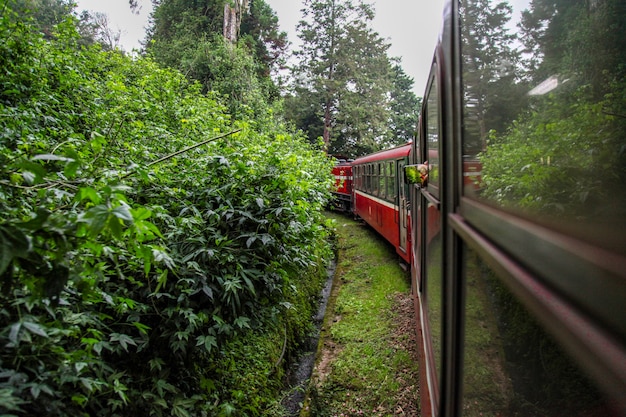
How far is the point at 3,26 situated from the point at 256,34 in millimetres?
17599

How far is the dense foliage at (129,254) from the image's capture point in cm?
134

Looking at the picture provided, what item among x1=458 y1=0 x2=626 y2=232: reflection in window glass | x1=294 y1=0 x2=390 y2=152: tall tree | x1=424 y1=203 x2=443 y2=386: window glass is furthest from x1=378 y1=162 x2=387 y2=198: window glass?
x1=294 y1=0 x2=390 y2=152: tall tree

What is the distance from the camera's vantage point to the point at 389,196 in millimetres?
8609

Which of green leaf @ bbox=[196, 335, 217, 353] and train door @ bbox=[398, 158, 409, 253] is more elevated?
train door @ bbox=[398, 158, 409, 253]

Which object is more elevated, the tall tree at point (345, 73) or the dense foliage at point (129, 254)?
the tall tree at point (345, 73)

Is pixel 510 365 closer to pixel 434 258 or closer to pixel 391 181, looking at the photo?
pixel 434 258

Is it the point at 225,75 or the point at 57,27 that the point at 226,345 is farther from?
the point at 225,75

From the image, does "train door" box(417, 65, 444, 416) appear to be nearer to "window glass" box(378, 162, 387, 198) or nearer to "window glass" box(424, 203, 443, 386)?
"window glass" box(424, 203, 443, 386)

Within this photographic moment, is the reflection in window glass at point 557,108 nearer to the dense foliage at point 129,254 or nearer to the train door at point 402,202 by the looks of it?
the dense foliage at point 129,254

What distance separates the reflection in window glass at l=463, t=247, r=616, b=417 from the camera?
0.54 meters

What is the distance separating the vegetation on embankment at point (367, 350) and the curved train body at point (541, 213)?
9.52ft

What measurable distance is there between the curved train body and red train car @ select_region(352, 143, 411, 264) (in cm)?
531

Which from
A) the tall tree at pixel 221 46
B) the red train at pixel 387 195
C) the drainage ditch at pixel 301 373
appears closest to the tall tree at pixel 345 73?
the tall tree at pixel 221 46

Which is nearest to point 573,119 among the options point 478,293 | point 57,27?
point 478,293
